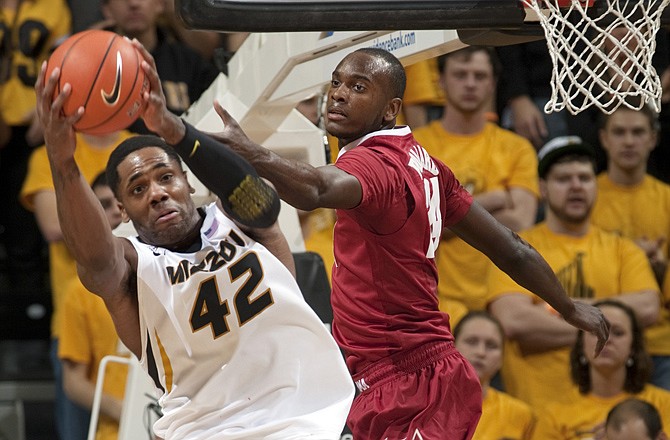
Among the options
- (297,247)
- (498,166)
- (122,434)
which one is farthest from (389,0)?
(498,166)

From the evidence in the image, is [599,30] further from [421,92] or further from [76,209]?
[421,92]

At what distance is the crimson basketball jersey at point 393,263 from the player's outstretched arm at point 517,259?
238 mm

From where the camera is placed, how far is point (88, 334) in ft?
21.6

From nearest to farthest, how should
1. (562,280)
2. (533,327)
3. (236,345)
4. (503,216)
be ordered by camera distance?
1. (236,345)
2. (533,327)
3. (562,280)
4. (503,216)

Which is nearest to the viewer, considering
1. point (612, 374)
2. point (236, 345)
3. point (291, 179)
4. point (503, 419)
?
point (291, 179)

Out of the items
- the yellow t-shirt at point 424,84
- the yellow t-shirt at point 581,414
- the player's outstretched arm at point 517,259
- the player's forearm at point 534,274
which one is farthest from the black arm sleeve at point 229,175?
the yellow t-shirt at point 424,84

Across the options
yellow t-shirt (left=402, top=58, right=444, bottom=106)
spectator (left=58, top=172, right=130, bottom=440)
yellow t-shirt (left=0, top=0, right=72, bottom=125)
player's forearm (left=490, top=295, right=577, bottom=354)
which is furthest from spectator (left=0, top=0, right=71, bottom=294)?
player's forearm (left=490, top=295, right=577, bottom=354)

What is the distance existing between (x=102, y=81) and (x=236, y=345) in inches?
41.4

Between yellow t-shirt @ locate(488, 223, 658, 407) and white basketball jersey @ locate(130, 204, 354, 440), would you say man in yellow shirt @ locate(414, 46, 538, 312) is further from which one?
white basketball jersey @ locate(130, 204, 354, 440)

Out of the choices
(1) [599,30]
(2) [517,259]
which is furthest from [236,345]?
(1) [599,30]

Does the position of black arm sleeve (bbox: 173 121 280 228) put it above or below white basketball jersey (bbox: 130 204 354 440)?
above

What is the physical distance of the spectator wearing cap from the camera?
686 centimetres

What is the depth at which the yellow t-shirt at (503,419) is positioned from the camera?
6383 millimetres

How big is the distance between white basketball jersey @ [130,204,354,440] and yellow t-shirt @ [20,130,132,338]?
116 inches
